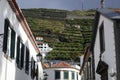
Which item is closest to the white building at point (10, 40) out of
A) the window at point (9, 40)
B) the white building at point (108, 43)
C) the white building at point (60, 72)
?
the window at point (9, 40)

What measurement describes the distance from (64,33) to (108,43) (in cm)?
11585

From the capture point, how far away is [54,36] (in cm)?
12925

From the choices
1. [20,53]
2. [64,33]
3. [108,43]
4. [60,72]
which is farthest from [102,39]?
[64,33]

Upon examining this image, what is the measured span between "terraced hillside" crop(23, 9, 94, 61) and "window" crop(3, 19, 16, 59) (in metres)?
79.7

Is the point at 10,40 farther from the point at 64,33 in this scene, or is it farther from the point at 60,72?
the point at 64,33

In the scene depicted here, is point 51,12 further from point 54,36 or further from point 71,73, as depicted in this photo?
point 71,73

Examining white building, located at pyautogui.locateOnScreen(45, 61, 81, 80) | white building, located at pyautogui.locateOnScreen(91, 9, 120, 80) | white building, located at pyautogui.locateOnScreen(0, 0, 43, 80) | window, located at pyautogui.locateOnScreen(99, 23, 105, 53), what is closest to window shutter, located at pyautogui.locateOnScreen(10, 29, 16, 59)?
white building, located at pyautogui.locateOnScreen(0, 0, 43, 80)

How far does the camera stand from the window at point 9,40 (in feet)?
48.0

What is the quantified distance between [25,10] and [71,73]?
113 metres

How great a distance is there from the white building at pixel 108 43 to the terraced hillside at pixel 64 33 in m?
76.1

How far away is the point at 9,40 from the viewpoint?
15.9 m

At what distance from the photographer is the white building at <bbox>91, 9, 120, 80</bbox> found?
1625 centimetres

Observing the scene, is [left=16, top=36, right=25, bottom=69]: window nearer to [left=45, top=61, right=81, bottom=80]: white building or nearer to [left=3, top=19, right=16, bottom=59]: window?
[left=3, top=19, right=16, bottom=59]: window

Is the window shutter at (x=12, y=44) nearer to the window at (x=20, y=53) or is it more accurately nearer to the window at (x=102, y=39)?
the window at (x=20, y=53)
